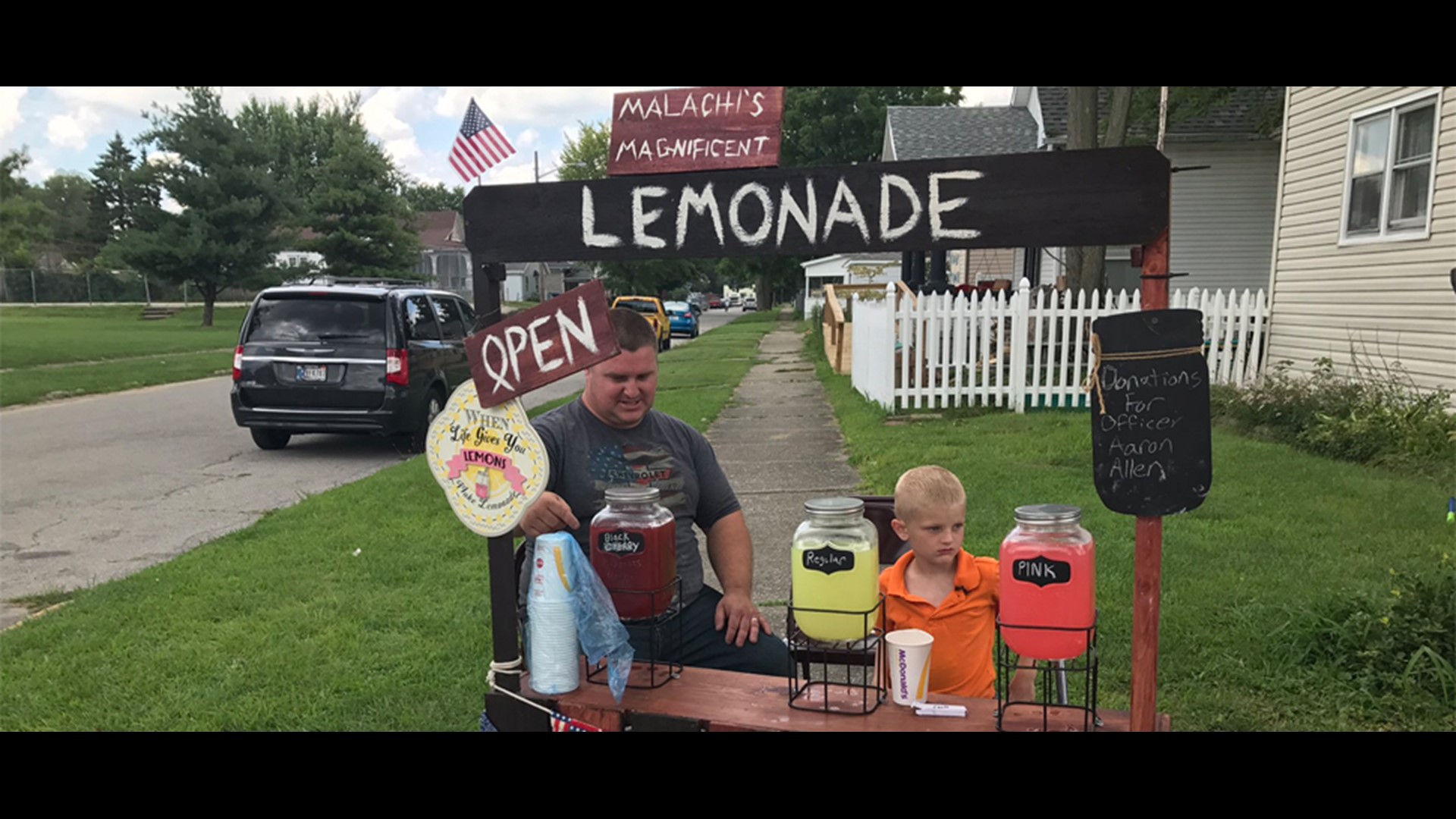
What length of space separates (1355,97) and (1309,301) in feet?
6.61

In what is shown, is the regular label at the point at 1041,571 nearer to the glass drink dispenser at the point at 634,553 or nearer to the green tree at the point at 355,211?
the glass drink dispenser at the point at 634,553

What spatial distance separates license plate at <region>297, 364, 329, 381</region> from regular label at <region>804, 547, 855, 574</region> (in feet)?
27.1

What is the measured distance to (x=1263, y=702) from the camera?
10.9 feet

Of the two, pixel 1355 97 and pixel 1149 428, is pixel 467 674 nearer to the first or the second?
pixel 1149 428

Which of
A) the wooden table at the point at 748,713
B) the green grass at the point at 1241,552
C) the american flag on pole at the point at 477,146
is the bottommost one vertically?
the green grass at the point at 1241,552

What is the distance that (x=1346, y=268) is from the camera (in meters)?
9.39

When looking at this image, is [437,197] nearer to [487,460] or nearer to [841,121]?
[841,121]

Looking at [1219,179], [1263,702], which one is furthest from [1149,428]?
[1219,179]

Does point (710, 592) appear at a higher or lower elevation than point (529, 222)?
lower

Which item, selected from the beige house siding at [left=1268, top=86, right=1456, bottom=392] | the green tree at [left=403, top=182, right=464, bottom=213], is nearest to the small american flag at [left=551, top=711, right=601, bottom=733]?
the beige house siding at [left=1268, top=86, right=1456, bottom=392]

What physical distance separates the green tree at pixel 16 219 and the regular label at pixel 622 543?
160 ft

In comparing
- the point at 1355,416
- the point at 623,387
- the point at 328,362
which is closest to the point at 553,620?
the point at 623,387

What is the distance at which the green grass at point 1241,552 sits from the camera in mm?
3326

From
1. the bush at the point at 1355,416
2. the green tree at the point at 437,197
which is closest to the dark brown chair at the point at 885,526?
the bush at the point at 1355,416
